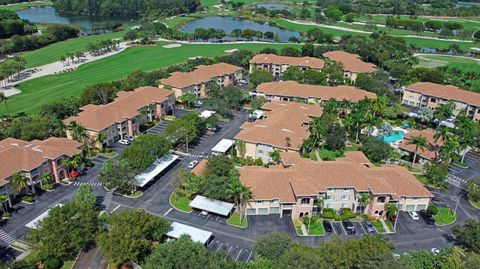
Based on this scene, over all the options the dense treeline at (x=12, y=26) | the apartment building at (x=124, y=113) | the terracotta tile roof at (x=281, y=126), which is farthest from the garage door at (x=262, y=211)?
the dense treeline at (x=12, y=26)

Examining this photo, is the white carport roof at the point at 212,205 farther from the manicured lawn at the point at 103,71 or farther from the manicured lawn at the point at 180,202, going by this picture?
the manicured lawn at the point at 103,71

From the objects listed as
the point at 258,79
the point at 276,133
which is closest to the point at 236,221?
the point at 276,133

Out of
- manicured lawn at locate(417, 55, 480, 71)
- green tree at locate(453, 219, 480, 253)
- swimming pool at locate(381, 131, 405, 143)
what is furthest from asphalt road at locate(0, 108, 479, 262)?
manicured lawn at locate(417, 55, 480, 71)

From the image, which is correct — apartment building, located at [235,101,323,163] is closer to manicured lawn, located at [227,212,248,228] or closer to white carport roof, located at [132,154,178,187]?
white carport roof, located at [132,154,178,187]

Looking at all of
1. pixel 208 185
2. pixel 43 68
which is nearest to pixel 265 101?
pixel 208 185

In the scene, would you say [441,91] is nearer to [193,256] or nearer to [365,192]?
[365,192]
